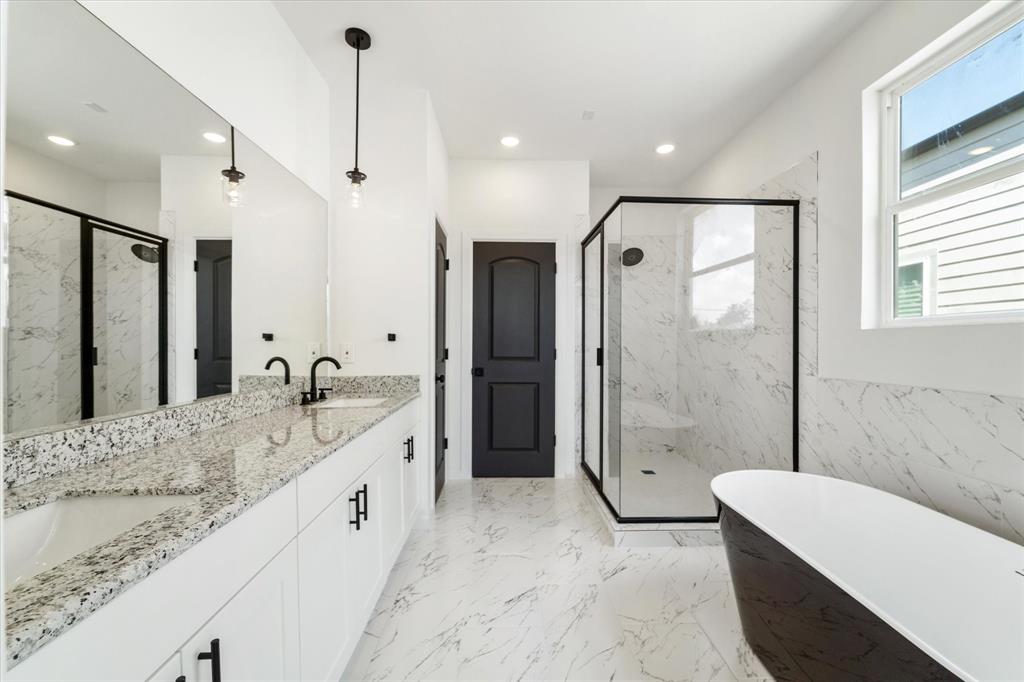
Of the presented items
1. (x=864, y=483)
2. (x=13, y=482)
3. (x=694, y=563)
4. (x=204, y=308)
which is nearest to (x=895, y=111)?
(x=864, y=483)

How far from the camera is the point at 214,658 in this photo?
84 cm

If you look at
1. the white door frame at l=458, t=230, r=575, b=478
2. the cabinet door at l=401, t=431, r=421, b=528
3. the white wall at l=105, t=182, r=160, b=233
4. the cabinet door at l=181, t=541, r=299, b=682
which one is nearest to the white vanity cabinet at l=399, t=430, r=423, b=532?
the cabinet door at l=401, t=431, r=421, b=528

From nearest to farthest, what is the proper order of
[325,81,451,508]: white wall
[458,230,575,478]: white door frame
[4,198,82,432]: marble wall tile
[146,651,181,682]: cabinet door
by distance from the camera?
1. [146,651,181,682]: cabinet door
2. [4,198,82,432]: marble wall tile
3. [325,81,451,508]: white wall
4. [458,230,575,478]: white door frame

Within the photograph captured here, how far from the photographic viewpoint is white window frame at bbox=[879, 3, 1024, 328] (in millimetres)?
1627

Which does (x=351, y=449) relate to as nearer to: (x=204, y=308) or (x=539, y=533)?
(x=204, y=308)

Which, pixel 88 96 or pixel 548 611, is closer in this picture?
pixel 88 96

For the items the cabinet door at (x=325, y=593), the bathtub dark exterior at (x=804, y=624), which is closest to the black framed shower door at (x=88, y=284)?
the cabinet door at (x=325, y=593)

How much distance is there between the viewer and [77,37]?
1202mm

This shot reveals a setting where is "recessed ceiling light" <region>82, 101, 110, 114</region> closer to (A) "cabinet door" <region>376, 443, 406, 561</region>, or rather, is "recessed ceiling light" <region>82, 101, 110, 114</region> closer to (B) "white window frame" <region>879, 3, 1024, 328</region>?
(A) "cabinet door" <region>376, 443, 406, 561</region>

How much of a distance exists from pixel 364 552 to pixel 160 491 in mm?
832

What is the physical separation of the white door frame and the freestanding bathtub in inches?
69.8

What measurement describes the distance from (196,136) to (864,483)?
10.9 feet

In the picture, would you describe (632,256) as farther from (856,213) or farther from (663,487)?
(663,487)

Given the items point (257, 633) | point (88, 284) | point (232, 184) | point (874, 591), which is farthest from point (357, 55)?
point (874, 591)
